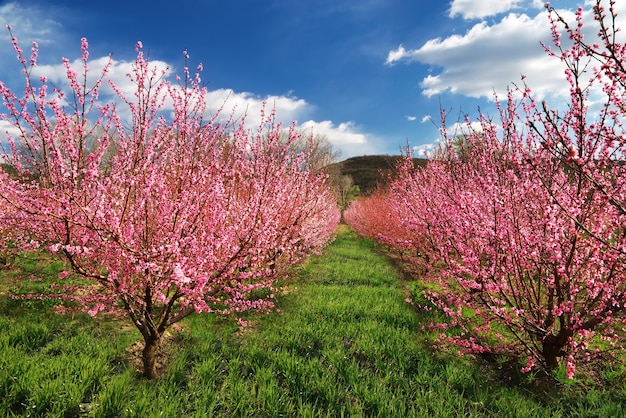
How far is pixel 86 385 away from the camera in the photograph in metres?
3.68

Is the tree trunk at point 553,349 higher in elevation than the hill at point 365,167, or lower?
lower

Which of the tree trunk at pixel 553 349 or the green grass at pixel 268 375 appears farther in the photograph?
the tree trunk at pixel 553 349

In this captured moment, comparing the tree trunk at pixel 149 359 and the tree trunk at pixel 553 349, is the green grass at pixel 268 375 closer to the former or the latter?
the tree trunk at pixel 149 359

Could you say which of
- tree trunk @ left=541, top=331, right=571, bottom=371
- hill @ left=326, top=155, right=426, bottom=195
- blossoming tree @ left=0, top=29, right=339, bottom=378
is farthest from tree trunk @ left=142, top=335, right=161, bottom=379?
hill @ left=326, top=155, right=426, bottom=195

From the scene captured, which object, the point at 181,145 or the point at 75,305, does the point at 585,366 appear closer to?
the point at 181,145

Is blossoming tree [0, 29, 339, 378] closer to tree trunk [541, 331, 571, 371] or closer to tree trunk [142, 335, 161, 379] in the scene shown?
tree trunk [142, 335, 161, 379]

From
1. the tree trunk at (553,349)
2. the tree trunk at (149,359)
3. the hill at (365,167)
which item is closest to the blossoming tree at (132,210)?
the tree trunk at (149,359)

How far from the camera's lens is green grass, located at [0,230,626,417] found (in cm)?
359

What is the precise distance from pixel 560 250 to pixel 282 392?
134 inches

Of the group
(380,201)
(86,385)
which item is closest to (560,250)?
(86,385)

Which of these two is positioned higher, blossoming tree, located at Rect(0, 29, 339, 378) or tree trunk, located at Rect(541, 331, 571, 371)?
blossoming tree, located at Rect(0, 29, 339, 378)

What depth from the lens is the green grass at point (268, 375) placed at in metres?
3.59

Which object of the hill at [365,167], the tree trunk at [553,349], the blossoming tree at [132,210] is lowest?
the tree trunk at [553,349]

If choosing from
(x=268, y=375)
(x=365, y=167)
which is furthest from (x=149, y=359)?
(x=365, y=167)
